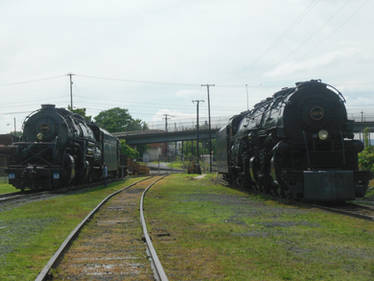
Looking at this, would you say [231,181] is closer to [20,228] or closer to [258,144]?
[258,144]

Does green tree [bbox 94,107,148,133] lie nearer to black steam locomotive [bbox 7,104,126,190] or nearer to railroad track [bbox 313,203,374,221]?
black steam locomotive [bbox 7,104,126,190]

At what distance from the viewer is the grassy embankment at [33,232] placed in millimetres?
6477

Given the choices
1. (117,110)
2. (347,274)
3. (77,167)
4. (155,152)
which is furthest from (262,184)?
(155,152)

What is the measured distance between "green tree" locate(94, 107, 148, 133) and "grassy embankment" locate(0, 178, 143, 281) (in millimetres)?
93126

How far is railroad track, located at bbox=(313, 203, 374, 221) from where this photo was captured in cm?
1052

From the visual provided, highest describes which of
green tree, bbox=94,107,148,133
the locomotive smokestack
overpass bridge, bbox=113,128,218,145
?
green tree, bbox=94,107,148,133

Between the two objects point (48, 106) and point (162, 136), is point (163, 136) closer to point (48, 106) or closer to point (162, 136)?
point (162, 136)

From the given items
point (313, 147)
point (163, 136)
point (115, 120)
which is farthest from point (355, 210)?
point (115, 120)

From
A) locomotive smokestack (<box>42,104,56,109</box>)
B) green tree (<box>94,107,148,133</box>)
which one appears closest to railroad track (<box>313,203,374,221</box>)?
locomotive smokestack (<box>42,104,56,109</box>)

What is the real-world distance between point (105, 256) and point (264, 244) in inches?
109

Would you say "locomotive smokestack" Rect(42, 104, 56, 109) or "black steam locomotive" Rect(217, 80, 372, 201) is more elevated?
"locomotive smokestack" Rect(42, 104, 56, 109)

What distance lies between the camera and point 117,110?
373 ft

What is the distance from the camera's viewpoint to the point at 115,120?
10950 cm

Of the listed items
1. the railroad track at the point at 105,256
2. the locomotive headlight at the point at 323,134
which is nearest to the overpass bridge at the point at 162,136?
the locomotive headlight at the point at 323,134
